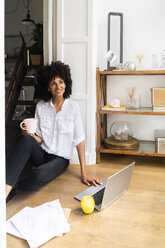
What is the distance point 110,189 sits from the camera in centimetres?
175

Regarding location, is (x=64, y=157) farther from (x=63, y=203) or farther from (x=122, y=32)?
(x=122, y=32)

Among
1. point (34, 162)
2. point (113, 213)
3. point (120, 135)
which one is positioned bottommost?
point (113, 213)

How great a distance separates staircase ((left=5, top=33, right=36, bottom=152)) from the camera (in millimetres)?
3197

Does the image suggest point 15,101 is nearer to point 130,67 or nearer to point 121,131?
point 121,131

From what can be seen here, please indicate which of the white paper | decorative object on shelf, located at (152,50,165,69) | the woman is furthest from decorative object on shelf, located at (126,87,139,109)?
the white paper

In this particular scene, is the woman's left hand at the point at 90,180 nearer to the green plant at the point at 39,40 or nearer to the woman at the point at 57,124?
the woman at the point at 57,124

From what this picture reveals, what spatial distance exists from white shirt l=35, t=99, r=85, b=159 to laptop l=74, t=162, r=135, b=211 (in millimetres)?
443

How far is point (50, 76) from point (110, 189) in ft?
3.66

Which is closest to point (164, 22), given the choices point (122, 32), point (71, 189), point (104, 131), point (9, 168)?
point (122, 32)

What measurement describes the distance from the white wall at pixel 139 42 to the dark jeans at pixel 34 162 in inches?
47.1

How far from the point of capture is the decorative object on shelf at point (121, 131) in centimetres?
291

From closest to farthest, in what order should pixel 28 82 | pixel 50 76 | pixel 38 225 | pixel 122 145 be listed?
pixel 38 225, pixel 50 76, pixel 122 145, pixel 28 82

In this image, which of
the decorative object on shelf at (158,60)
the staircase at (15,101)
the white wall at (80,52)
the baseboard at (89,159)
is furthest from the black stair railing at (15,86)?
Result: the decorative object on shelf at (158,60)

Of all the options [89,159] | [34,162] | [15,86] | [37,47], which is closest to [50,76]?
[34,162]
